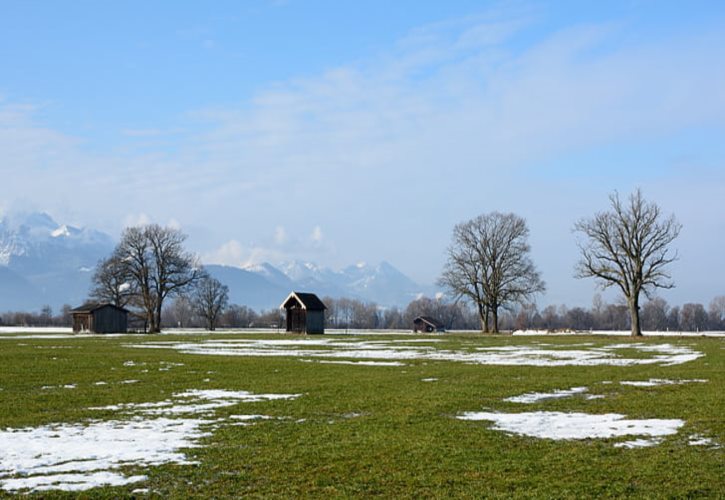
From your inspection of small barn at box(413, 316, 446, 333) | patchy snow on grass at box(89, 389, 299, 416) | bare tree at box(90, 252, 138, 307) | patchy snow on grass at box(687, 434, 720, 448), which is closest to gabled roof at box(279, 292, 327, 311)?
bare tree at box(90, 252, 138, 307)

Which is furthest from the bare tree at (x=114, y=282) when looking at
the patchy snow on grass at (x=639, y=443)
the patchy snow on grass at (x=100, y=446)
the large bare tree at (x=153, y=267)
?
the patchy snow on grass at (x=639, y=443)

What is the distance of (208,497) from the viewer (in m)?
9.60

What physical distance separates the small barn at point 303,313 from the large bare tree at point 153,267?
63.6 ft

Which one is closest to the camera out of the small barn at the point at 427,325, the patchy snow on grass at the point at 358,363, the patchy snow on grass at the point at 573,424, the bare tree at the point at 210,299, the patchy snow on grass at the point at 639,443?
the patchy snow on grass at the point at 639,443

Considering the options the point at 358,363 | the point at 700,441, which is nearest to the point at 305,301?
the point at 358,363

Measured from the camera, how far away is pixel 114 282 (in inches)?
4594

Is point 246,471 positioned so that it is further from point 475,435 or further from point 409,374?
point 409,374

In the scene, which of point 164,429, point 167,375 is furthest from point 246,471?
point 167,375

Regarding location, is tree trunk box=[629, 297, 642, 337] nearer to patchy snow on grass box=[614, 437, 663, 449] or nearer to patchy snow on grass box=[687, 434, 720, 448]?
patchy snow on grass box=[687, 434, 720, 448]

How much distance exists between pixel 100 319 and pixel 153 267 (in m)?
12.2

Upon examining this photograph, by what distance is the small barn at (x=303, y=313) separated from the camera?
100 m

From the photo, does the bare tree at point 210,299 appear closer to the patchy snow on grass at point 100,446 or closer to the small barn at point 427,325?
the small barn at point 427,325

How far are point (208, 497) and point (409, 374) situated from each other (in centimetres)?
1972

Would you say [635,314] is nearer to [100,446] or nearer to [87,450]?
[100,446]
